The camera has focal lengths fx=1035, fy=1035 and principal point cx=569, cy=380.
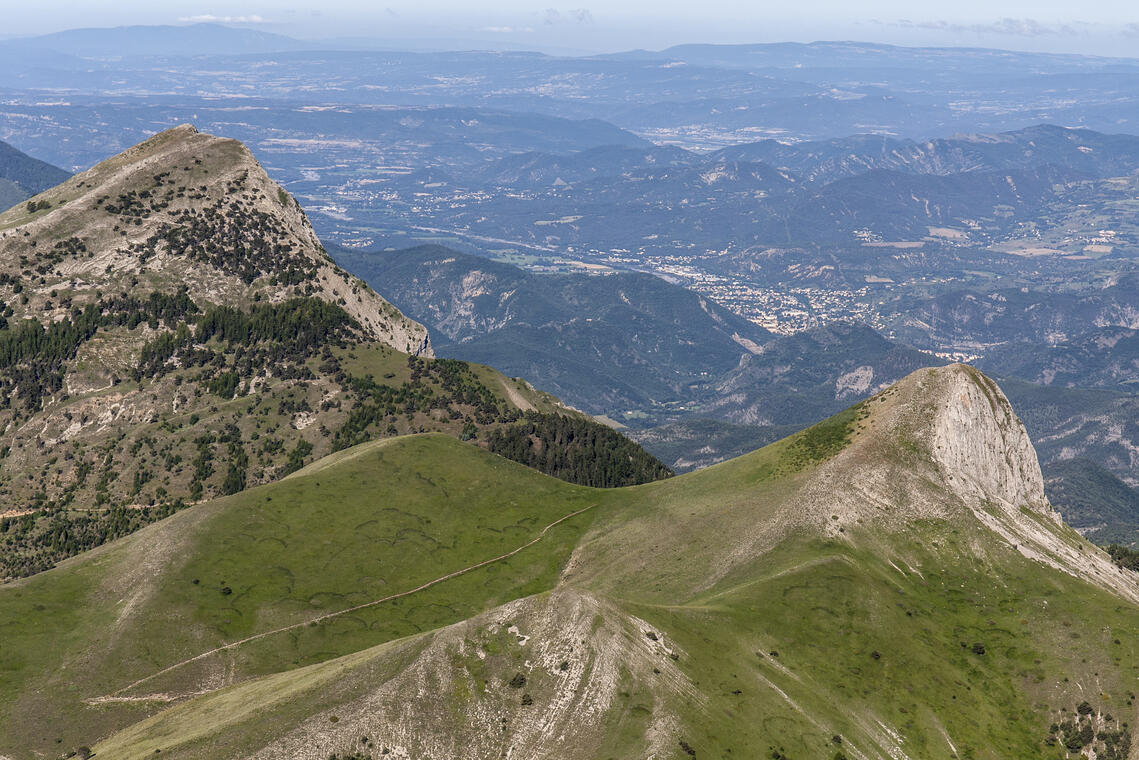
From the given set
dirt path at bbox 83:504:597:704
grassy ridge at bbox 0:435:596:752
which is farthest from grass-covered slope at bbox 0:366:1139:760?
dirt path at bbox 83:504:597:704

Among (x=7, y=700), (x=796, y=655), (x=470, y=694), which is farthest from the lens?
(x=796, y=655)

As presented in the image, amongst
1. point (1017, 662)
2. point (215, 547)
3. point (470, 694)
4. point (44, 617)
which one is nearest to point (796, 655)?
point (1017, 662)

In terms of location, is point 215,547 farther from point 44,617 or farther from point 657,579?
point 657,579

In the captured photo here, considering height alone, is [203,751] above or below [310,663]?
above

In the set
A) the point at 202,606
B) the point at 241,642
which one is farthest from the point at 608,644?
the point at 202,606

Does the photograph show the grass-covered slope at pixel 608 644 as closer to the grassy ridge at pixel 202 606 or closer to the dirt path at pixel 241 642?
the grassy ridge at pixel 202 606

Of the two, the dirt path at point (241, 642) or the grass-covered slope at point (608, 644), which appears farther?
the dirt path at point (241, 642)

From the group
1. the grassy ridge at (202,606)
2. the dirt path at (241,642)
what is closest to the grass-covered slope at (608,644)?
the grassy ridge at (202,606)

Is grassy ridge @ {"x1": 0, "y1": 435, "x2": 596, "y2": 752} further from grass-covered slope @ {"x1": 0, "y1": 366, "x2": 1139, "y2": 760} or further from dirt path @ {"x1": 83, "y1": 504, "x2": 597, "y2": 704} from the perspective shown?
dirt path @ {"x1": 83, "y1": 504, "x2": 597, "y2": 704}
